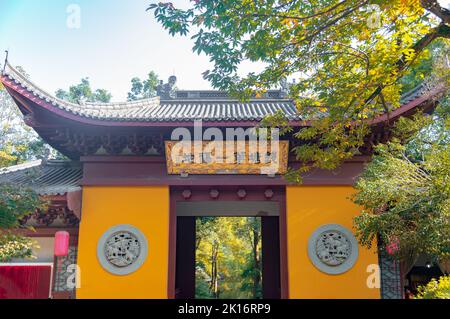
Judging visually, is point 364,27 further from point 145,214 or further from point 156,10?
point 145,214

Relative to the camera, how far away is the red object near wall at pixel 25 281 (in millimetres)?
6285

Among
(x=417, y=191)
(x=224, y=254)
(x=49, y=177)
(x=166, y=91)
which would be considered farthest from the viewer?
(x=224, y=254)

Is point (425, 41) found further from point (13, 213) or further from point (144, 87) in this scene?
point (144, 87)

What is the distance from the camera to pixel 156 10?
147 inches

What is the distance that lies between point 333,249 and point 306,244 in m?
0.38

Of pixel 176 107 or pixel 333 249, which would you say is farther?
pixel 176 107

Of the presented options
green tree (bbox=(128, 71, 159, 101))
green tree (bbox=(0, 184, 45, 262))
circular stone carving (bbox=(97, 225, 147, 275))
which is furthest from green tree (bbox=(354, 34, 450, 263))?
green tree (bbox=(128, 71, 159, 101))

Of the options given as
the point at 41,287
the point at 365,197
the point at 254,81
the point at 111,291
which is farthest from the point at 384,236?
the point at 41,287

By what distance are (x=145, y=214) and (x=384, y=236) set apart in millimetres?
3225

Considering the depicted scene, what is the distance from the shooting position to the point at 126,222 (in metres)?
6.12

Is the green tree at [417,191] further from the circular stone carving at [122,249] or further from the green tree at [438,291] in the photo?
the circular stone carving at [122,249]

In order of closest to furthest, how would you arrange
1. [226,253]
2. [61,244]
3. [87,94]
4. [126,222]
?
[61,244] → [126,222] → [226,253] → [87,94]

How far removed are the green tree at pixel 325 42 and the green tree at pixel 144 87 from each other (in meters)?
18.3

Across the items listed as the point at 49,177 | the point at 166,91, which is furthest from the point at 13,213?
the point at 166,91
